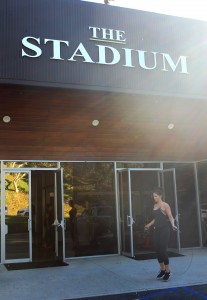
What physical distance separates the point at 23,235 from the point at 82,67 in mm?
4708

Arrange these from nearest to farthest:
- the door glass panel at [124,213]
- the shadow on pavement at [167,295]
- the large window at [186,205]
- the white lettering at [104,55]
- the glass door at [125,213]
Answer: the shadow on pavement at [167,295] < the white lettering at [104,55] < the glass door at [125,213] < the door glass panel at [124,213] < the large window at [186,205]

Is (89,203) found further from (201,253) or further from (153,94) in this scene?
(153,94)

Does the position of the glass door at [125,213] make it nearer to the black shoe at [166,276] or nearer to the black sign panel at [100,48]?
the black shoe at [166,276]

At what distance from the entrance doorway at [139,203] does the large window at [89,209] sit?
307 mm

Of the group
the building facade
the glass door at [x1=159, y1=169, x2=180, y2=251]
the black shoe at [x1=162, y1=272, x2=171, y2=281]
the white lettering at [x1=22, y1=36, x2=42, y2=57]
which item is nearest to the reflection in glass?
the building facade

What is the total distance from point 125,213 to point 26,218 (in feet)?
8.22

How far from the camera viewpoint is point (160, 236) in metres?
7.00

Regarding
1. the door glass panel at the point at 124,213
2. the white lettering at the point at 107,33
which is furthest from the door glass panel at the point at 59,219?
the white lettering at the point at 107,33

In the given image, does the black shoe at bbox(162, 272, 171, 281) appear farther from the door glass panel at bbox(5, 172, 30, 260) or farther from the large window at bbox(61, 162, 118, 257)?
the door glass panel at bbox(5, 172, 30, 260)

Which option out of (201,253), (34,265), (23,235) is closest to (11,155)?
(23,235)

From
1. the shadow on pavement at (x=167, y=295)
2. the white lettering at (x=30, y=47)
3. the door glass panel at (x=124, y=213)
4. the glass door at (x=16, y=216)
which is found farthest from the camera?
the door glass panel at (x=124, y=213)

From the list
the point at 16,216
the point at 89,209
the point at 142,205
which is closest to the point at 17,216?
the point at 16,216

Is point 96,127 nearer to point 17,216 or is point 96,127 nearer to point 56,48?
point 56,48

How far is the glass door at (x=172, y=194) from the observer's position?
33.8 ft
